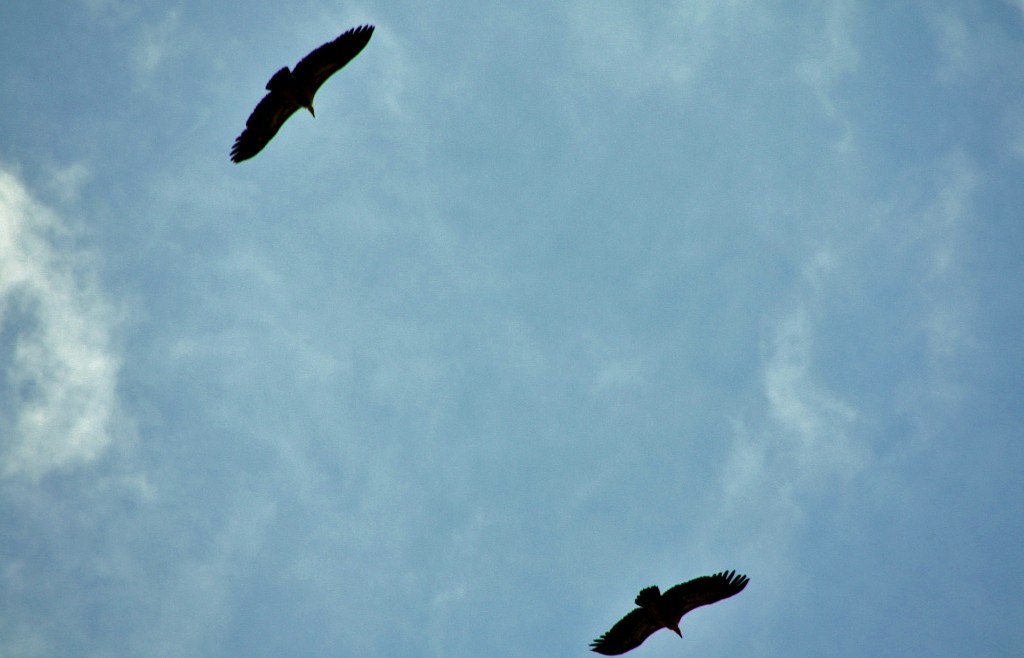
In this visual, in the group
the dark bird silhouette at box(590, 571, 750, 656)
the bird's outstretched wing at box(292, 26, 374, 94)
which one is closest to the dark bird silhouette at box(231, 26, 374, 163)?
the bird's outstretched wing at box(292, 26, 374, 94)

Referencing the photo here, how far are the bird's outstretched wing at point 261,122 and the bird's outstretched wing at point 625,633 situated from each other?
1963 cm

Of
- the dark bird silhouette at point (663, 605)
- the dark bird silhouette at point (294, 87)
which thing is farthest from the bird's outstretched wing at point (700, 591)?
the dark bird silhouette at point (294, 87)

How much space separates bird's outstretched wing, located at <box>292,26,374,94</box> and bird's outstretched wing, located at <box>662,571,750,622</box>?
789 inches

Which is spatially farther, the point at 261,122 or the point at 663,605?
the point at 261,122

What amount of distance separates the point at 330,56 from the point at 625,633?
21.2 metres

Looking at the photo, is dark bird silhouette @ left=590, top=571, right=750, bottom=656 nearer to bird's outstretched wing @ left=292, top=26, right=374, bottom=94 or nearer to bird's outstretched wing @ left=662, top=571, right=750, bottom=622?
bird's outstretched wing @ left=662, top=571, right=750, bottom=622

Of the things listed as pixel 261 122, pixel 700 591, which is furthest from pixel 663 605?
pixel 261 122

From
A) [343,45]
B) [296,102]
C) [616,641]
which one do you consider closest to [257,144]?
[296,102]

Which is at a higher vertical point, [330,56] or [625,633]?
[330,56]

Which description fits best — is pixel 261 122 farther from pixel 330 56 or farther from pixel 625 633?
pixel 625 633

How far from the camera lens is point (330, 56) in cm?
2984

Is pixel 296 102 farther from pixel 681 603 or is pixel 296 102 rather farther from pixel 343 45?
pixel 681 603

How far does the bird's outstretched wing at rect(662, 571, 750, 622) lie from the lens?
92.5 feet

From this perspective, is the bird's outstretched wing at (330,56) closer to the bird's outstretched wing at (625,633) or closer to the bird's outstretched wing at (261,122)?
the bird's outstretched wing at (261,122)
